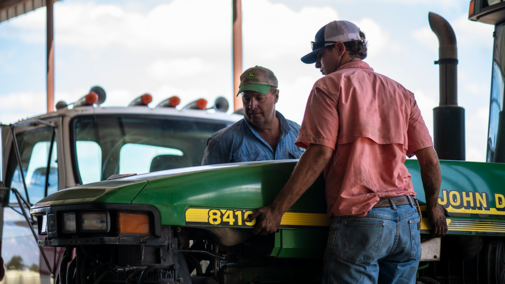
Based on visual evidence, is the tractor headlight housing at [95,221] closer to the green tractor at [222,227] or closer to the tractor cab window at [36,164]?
the green tractor at [222,227]

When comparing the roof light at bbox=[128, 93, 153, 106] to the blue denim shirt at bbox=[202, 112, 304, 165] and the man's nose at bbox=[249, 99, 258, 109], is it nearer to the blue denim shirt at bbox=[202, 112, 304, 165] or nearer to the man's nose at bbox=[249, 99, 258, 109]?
the blue denim shirt at bbox=[202, 112, 304, 165]

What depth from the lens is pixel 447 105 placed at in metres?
4.10

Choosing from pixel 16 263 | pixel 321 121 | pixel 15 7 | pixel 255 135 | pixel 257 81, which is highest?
pixel 15 7

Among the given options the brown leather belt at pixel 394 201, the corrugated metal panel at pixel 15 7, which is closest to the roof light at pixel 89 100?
the brown leather belt at pixel 394 201

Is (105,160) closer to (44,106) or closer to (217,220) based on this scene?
(217,220)

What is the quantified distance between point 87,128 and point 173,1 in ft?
23.1

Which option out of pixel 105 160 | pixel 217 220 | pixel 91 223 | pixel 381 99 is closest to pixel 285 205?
pixel 217 220

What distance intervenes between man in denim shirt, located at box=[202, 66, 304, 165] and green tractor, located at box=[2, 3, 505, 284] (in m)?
1.07

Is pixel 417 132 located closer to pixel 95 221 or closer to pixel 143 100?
pixel 95 221

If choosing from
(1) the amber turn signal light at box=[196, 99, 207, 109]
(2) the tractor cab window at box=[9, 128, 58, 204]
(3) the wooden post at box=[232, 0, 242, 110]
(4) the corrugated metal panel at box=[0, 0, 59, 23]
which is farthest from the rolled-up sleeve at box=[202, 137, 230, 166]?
(4) the corrugated metal panel at box=[0, 0, 59, 23]

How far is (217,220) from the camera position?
8.38ft

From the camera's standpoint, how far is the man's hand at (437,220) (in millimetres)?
2801

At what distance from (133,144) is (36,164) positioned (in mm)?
1014

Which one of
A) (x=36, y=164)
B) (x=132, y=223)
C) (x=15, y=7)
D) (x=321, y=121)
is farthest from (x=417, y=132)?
(x=15, y=7)
